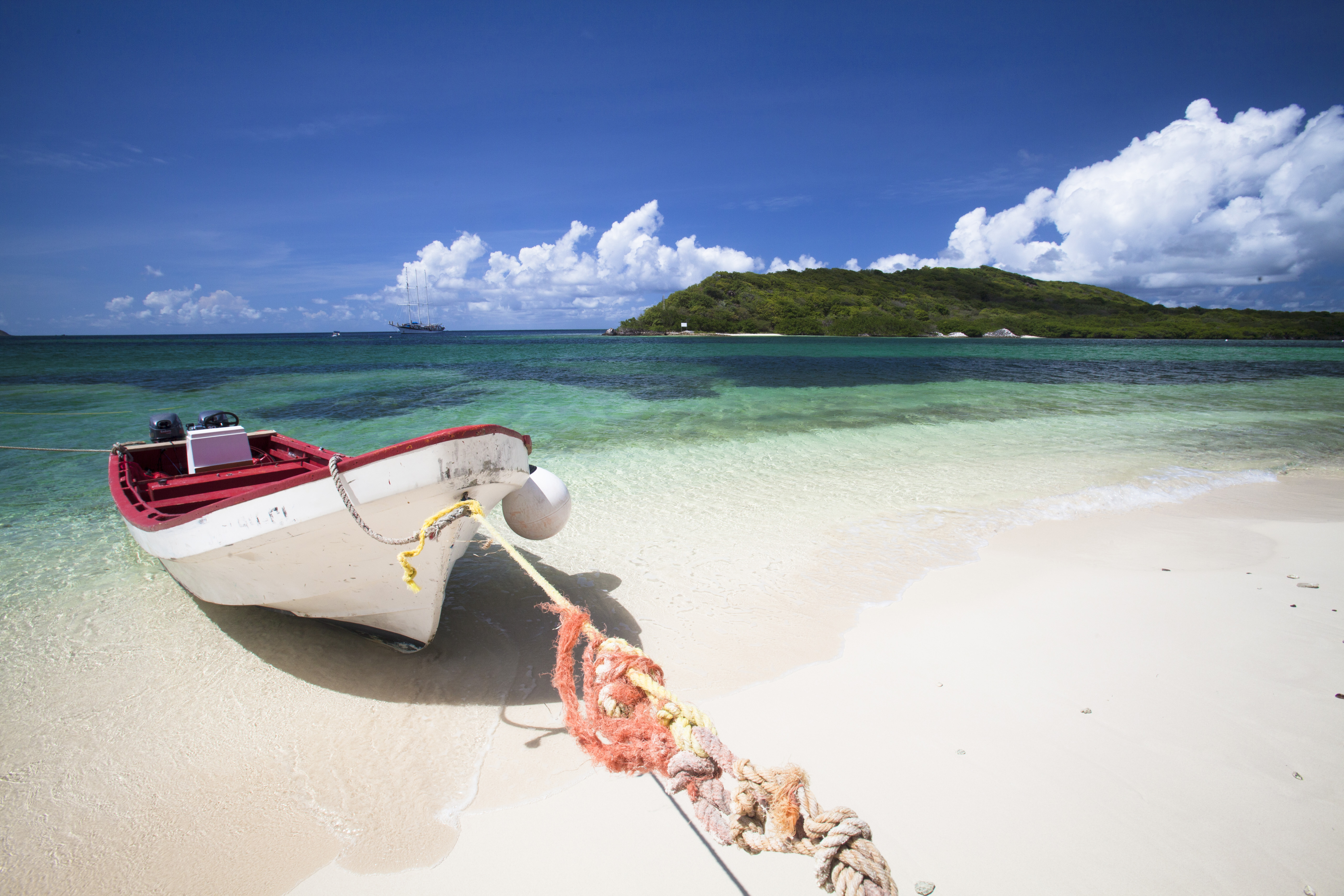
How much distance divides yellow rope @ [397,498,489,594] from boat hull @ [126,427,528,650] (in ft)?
0.16

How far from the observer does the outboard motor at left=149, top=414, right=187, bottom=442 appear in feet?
24.0

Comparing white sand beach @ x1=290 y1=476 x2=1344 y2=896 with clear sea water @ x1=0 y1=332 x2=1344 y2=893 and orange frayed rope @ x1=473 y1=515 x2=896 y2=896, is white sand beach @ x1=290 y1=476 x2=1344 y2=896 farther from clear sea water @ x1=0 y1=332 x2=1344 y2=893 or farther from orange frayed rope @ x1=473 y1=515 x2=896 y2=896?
orange frayed rope @ x1=473 y1=515 x2=896 y2=896

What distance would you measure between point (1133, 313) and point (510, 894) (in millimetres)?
163175

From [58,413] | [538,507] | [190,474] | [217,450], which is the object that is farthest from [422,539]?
[58,413]

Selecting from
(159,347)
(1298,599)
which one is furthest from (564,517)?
(159,347)

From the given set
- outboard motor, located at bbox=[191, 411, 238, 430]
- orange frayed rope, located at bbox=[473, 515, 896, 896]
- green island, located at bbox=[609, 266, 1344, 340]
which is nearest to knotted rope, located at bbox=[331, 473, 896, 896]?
orange frayed rope, located at bbox=[473, 515, 896, 896]

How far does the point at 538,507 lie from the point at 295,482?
1.70 metres

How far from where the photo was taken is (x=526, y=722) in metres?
3.75

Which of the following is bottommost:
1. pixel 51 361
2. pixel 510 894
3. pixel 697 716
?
pixel 510 894

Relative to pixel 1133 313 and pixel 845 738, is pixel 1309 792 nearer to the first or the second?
pixel 845 738

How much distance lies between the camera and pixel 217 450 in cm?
622

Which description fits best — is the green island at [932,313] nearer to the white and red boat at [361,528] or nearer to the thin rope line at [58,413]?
the thin rope line at [58,413]

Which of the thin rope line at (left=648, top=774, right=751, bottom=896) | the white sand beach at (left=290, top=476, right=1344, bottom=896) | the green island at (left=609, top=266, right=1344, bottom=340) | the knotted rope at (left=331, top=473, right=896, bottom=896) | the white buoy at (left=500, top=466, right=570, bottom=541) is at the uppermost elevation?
the green island at (left=609, top=266, right=1344, bottom=340)

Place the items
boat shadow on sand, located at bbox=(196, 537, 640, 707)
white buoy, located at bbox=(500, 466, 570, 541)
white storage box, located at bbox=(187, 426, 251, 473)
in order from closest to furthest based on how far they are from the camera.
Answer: boat shadow on sand, located at bbox=(196, 537, 640, 707), white buoy, located at bbox=(500, 466, 570, 541), white storage box, located at bbox=(187, 426, 251, 473)
